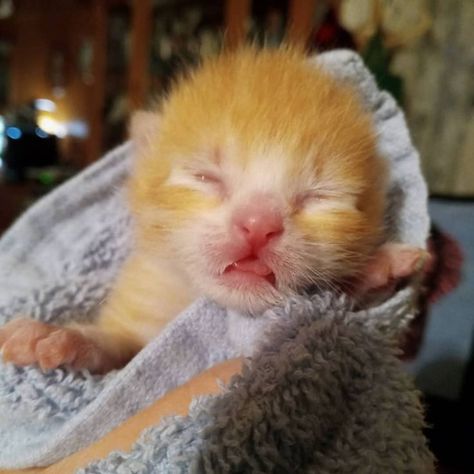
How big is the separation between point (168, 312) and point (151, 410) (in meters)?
0.17

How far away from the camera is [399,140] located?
0.68m

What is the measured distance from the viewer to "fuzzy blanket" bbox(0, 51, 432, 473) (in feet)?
1.33

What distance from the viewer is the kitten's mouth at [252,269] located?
0.49 meters

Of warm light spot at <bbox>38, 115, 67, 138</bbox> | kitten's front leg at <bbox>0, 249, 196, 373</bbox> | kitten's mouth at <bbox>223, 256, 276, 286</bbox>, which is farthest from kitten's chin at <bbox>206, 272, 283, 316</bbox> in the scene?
warm light spot at <bbox>38, 115, 67, 138</bbox>

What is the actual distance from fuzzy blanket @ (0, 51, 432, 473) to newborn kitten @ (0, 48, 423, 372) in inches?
1.2

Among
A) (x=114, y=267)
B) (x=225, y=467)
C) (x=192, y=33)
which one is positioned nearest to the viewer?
(x=225, y=467)

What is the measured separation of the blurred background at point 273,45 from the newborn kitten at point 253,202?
0.16 meters

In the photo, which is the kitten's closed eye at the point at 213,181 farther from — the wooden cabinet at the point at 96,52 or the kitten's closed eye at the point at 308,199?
the wooden cabinet at the point at 96,52

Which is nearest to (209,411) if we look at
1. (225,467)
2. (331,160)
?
(225,467)

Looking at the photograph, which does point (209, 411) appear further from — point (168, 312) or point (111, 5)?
point (111, 5)

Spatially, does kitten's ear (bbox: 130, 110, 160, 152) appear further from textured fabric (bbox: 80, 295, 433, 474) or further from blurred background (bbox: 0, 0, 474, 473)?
textured fabric (bbox: 80, 295, 433, 474)

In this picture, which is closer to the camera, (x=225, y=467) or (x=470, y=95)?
(x=225, y=467)

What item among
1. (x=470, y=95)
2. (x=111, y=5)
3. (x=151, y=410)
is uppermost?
(x=111, y=5)

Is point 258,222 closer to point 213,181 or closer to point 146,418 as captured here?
point 213,181
